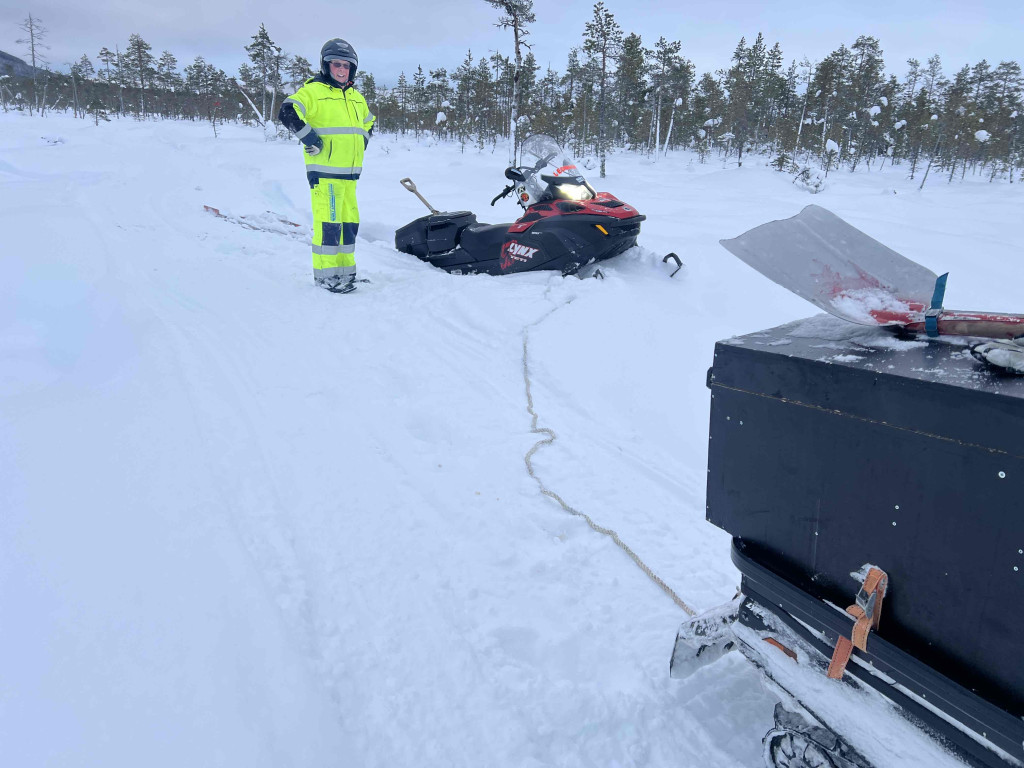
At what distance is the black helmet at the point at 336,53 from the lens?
4344 mm

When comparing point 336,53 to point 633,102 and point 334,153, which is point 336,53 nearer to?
point 334,153

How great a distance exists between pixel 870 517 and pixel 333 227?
4.43 meters

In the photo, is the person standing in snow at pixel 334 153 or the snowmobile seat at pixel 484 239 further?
the snowmobile seat at pixel 484 239

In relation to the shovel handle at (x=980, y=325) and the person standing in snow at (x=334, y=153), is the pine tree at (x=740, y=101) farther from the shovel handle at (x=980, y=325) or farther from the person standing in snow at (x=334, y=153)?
the shovel handle at (x=980, y=325)

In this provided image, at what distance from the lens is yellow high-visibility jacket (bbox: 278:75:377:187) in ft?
13.8

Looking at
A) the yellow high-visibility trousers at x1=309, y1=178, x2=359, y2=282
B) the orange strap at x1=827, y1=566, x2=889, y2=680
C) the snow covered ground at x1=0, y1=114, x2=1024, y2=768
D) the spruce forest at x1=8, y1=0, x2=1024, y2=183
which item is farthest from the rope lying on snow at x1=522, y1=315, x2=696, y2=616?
the spruce forest at x1=8, y1=0, x2=1024, y2=183

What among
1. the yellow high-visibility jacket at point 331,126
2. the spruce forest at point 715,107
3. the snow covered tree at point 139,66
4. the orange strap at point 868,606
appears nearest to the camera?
the orange strap at point 868,606

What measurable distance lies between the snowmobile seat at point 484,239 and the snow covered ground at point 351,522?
747 mm

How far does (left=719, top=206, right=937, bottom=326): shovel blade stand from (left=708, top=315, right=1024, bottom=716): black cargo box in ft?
0.22

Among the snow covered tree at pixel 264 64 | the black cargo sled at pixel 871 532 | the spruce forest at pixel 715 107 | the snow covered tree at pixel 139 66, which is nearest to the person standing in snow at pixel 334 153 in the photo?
the black cargo sled at pixel 871 532

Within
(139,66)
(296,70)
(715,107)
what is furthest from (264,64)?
(715,107)

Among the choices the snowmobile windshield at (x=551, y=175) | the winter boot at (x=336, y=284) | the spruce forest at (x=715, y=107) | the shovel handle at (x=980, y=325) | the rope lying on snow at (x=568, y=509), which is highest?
the spruce forest at (x=715, y=107)

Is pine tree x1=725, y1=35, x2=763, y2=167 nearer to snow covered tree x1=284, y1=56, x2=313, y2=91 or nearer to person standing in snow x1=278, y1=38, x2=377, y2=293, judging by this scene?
snow covered tree x1=284, y1=56, x2=313, y2=91

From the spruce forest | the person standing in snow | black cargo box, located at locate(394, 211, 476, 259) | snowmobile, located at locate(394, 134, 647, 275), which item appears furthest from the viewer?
the spruce forest
